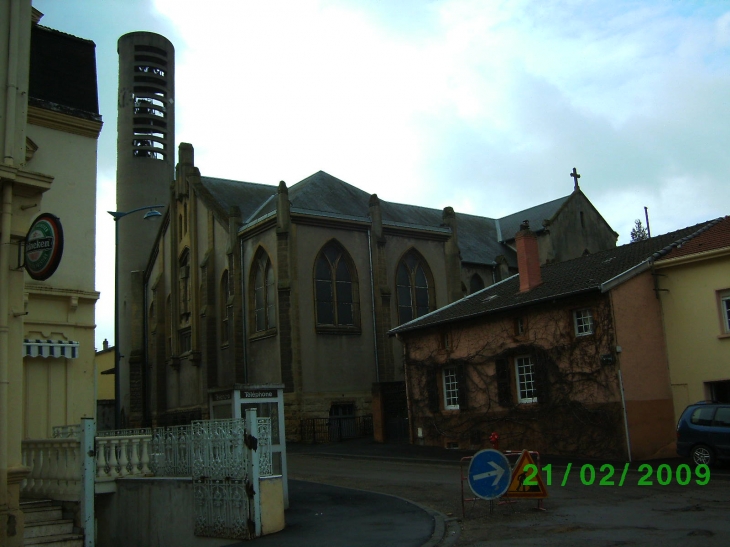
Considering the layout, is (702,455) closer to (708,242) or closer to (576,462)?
(576,462)

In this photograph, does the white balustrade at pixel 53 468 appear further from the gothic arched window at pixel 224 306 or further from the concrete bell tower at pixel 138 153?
the concrete bell tower at pixel 138 153

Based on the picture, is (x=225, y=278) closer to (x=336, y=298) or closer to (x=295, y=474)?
(x=336, y=298)

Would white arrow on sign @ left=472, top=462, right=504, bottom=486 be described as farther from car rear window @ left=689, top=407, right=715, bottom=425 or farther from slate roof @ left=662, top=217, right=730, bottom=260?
slate roof @ left=662, top=217, right=730, bottom=260

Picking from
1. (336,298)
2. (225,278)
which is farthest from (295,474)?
(225,278)

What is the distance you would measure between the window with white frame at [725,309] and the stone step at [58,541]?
18066 mm

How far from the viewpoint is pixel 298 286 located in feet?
110

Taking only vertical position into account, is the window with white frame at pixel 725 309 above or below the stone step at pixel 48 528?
above

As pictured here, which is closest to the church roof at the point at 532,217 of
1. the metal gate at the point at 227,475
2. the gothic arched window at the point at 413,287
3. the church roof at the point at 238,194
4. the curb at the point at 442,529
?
the gothic arched window at the point at 413,287

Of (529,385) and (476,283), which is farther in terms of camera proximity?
(476,283)

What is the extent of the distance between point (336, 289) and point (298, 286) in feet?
7.11

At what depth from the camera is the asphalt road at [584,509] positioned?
10477mm

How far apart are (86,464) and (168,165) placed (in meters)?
43.2

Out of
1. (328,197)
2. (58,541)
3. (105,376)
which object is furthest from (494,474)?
(105,376)

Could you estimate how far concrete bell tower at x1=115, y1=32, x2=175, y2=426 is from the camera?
49781mm
